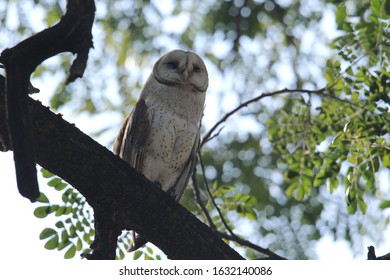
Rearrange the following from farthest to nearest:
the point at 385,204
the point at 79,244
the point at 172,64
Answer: the point at 172,64 → the point at 79,244 → the point at 385,204

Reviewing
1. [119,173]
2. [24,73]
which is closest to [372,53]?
[119,173]

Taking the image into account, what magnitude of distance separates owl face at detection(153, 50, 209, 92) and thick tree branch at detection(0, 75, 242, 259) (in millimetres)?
1609

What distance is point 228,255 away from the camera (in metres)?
3.46

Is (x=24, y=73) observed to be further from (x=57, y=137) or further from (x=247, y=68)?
(x=247, y=68)

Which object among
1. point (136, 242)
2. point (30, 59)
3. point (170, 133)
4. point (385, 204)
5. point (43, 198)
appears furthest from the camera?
point (170, 133)

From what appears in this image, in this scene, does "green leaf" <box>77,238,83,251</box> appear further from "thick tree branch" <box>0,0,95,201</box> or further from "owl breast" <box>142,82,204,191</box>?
"thick tree branch" <box>0,0,95,201</box>

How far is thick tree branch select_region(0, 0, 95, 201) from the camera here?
8.29 ft

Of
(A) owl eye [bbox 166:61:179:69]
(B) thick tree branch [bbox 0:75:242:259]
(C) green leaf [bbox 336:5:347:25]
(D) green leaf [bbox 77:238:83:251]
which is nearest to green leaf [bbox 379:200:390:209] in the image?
(B) thick tree branch [bbox 0:75:242:259]

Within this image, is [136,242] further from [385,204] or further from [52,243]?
[385,204]

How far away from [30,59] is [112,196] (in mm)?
875

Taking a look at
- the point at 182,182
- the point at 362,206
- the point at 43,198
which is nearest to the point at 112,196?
the point at 43,198

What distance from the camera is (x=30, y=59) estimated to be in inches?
101

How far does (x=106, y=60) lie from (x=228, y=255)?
391 cm

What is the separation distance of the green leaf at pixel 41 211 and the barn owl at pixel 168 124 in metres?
0.58
